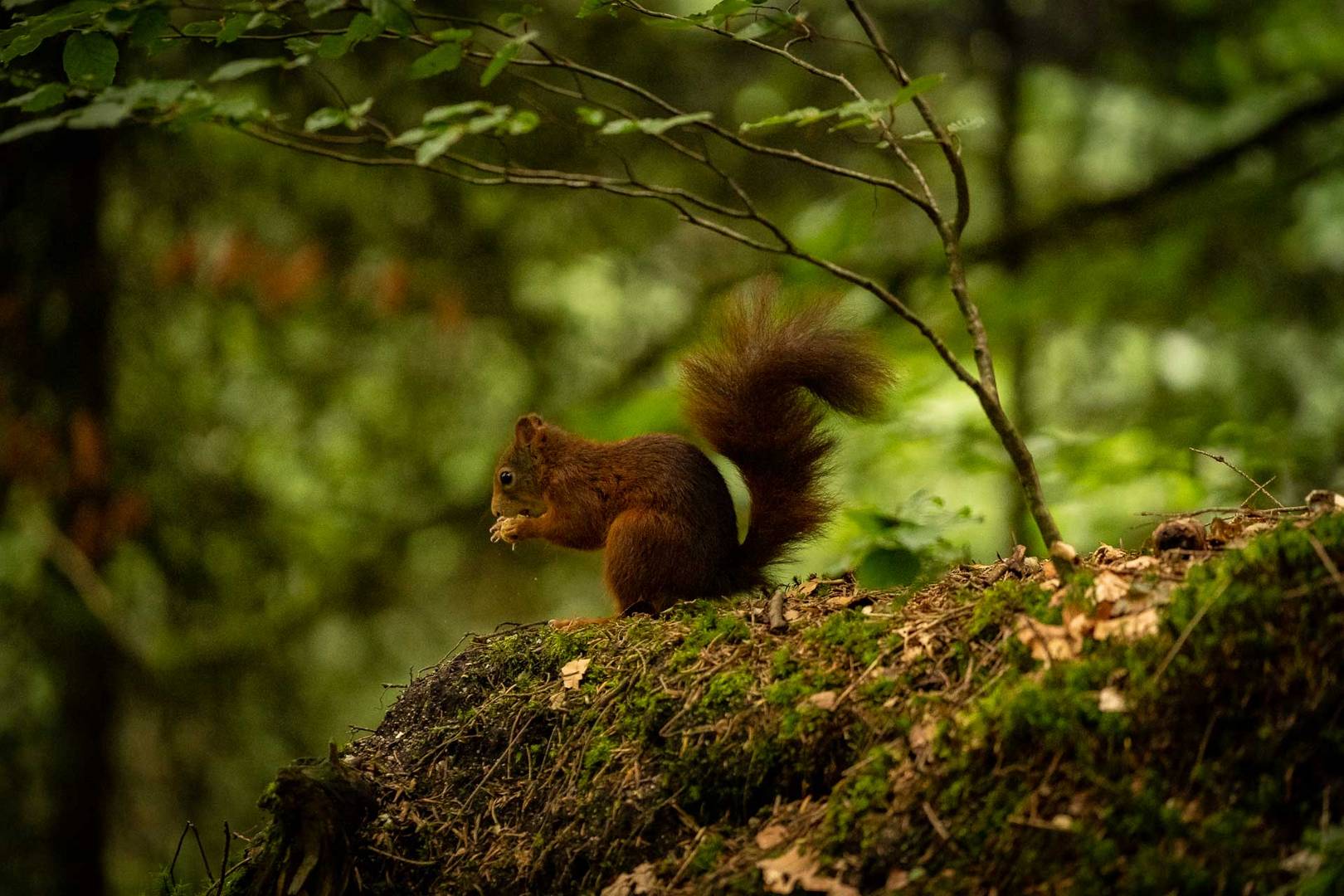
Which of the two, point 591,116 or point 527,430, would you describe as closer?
point 591,116

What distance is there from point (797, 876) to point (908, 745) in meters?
0.29

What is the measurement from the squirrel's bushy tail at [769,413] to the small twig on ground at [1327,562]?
131cm

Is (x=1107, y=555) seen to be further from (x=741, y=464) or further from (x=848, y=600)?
(x=741, y=464)

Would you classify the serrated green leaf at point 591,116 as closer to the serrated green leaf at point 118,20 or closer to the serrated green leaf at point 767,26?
the serrated green leaf at point 767,26

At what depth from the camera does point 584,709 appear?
2418 mm

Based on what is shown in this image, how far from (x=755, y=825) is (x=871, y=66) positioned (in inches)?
187

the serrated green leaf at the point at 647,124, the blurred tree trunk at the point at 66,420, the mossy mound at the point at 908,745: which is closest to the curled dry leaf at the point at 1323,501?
the mossy mound at the point at 908,745

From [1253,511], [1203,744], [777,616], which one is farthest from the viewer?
[777,616]

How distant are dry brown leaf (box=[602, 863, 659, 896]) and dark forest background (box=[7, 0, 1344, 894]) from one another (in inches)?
112

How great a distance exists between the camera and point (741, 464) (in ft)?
10.5

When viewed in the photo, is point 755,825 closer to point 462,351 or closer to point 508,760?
point 508,760

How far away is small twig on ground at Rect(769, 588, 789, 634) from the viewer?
95.0 inches

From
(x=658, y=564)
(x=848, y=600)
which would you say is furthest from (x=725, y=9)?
(x=658, y=564)

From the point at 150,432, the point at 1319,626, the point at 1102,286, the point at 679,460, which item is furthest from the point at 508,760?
the point at 150,432
